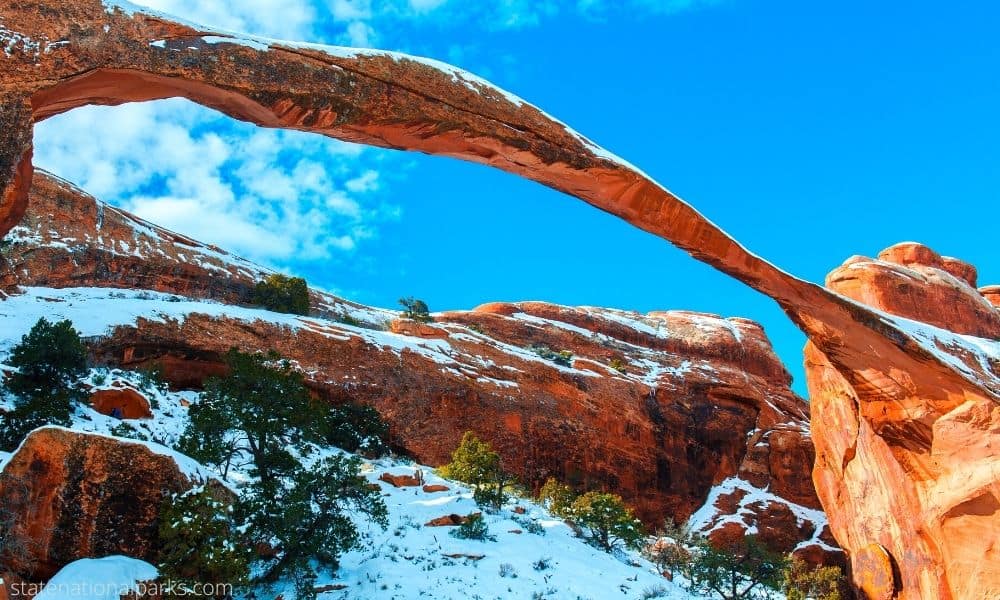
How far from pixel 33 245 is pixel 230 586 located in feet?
86.9

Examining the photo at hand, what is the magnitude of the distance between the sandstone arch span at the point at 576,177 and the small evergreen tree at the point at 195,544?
3.23 m

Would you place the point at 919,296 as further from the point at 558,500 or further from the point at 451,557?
the point at 451,557

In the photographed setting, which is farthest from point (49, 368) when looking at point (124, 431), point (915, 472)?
point (915, 472)

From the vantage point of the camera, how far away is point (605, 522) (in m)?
17.9

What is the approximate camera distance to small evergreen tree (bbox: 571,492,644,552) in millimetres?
17688

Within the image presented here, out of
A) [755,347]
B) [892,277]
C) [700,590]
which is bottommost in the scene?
[700,590]

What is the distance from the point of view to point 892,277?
16453 millimetres

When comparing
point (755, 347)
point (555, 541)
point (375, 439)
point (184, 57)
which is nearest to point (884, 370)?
point (555, 541)

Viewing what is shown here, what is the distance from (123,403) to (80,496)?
A: 11.8m

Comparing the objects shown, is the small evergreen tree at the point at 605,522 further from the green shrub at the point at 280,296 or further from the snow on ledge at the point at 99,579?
the green shrub at the point at 280,296

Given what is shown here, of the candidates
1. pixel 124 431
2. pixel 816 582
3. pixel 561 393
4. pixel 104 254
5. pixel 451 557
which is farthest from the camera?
pixel 561 393

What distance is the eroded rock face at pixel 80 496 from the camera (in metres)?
6.58

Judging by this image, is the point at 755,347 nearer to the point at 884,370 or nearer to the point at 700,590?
the point at 700,590

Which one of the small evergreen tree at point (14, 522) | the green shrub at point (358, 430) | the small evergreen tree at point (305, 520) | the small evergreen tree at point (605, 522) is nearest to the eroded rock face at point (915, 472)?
the small evergreen tree at point (605, 522)
